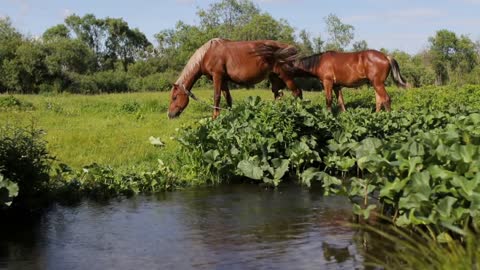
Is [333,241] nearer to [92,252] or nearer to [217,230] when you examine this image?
[217,230]

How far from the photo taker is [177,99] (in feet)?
45.5

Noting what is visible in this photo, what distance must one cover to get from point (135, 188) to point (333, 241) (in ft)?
11.2

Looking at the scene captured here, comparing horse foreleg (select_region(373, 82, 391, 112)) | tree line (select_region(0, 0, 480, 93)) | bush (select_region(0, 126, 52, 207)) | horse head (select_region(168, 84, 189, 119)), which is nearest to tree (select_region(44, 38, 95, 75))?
tree line (select_region(0, 0, 480, 93))

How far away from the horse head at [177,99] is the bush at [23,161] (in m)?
5.90

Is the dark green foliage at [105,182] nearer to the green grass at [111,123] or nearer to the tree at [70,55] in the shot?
the green grass at [111,123]

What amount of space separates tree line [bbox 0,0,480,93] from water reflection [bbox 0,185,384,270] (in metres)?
14.1

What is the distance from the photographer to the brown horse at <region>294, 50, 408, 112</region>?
15.6 m

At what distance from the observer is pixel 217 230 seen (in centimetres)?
671

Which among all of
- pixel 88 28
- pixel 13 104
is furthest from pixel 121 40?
pixel 13 104

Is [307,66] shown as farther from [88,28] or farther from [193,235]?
[88,28]

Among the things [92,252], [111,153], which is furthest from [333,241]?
[111,153]

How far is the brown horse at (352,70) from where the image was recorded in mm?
15578

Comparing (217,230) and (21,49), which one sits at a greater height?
(21,49)

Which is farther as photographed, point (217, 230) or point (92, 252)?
point (217, 230)
